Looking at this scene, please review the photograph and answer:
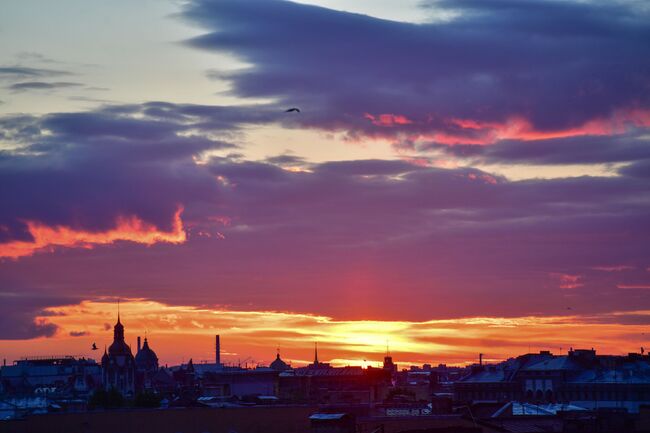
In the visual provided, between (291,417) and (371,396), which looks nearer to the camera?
(291,417)

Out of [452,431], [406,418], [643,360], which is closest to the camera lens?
[452,431]

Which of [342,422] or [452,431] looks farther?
[342,422]

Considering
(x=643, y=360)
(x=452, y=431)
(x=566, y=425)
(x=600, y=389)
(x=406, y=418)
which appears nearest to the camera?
(x=452, y=431)

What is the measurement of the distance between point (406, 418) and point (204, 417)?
59.1 ft

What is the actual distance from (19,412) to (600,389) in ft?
252

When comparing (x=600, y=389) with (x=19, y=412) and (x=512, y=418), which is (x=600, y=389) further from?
(x=512, y=418)

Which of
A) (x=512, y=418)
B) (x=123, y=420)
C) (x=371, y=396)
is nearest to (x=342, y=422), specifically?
(x=512, y=418)

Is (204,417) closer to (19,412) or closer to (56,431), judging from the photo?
(56,431)

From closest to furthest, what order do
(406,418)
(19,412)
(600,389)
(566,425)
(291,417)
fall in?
(566,425)
(406,418)
(291,417)
(19,412)
(600,389)

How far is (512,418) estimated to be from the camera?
8406 centimetres


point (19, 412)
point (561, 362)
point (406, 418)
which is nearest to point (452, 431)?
point (406, 418)

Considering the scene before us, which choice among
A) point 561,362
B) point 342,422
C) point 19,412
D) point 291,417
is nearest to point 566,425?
point 342,422

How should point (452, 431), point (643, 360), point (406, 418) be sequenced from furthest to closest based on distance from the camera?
point (643, 360) → point (406, 418) → point (452, 431)

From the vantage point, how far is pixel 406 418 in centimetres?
9075
